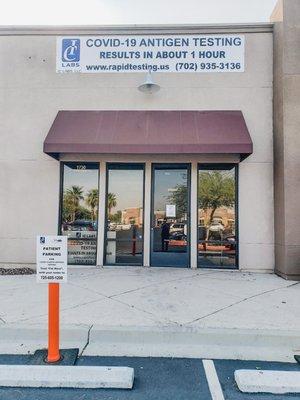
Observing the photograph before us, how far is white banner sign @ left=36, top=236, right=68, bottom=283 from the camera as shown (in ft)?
12.6

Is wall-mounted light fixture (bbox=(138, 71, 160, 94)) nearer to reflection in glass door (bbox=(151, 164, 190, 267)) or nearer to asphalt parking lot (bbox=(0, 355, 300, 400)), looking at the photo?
reflection in glass door (bbox=(151, 164, 190, 267))

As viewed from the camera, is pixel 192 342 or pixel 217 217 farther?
pixel 217 217

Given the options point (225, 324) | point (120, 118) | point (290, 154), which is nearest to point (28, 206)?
point (120, 118)

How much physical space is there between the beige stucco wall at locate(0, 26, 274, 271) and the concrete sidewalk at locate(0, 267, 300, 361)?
2015mm

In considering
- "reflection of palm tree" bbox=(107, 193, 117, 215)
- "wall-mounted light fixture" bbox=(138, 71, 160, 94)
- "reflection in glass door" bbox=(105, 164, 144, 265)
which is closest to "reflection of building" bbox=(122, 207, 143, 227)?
"reflection in glass door" bbox=(105, 164, 144, 265)

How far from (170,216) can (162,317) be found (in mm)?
4265

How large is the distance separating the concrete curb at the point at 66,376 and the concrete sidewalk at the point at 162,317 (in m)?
0.52

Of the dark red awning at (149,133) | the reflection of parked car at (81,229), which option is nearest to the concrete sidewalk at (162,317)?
the reflection of parked car at (81,229)

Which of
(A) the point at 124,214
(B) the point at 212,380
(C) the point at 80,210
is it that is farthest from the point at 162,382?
(C) the point at 80,210

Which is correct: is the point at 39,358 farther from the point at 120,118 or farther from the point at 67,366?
the point at 120,118

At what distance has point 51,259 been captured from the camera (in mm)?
3850

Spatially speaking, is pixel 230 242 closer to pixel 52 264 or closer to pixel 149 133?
pixel 149 133

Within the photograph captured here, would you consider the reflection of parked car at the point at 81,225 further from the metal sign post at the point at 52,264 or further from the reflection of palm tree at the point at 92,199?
the metal sign post at the point at 52,264

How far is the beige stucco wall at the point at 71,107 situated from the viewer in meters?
8.58
